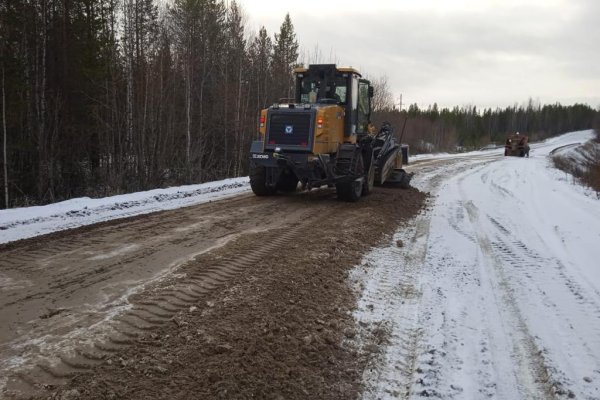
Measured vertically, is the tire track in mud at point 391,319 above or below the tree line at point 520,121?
below

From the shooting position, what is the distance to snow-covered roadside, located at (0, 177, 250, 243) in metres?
7.30

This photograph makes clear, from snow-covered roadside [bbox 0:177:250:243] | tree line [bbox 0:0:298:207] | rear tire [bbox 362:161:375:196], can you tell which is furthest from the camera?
tree line [bbox 0:0:298:207]

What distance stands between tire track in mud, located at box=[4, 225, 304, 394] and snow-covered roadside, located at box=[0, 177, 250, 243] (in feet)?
11.1

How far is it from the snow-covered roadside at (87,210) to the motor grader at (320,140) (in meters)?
1.66

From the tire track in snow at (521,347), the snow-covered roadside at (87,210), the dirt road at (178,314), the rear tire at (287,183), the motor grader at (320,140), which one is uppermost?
the motor grader at (320,140)

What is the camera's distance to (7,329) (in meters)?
3.67

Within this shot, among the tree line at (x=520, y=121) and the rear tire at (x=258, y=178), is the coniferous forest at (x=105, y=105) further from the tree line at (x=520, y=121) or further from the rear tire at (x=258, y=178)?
the tree line at (x=520, y=121)

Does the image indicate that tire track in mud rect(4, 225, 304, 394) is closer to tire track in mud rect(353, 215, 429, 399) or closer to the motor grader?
tire track in mud rect(353, 215, 429, 399)

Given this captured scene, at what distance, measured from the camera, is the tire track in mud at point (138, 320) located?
9.91ft

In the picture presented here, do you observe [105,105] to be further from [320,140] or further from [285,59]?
[285,59]

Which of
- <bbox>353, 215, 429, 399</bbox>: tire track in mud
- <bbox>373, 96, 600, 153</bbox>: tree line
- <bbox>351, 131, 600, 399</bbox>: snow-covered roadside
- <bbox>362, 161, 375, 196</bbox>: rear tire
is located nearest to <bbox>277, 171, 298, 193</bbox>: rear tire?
<bbox>362, 161, 375, 196</bbox>: rear tire

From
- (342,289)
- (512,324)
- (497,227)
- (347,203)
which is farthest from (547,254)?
(347,203)

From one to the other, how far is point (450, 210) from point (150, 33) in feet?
54.9

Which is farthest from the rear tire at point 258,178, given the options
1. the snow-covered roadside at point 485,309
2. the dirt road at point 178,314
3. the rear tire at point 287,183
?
the snow-covered roadside at point 485,309
